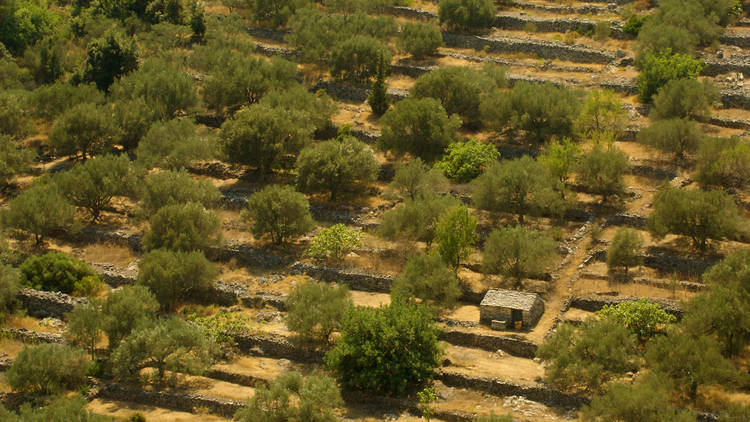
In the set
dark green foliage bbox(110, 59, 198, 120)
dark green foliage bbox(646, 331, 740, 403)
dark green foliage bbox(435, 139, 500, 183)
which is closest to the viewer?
dark green foliage bbox(646, 331, 740, 403)

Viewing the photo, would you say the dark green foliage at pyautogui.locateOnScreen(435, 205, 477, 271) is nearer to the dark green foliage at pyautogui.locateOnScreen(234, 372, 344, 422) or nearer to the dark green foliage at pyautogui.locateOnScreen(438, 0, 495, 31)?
the dark green foliage at pyautogui.locateOnScreen(234, 372, 344, 422)

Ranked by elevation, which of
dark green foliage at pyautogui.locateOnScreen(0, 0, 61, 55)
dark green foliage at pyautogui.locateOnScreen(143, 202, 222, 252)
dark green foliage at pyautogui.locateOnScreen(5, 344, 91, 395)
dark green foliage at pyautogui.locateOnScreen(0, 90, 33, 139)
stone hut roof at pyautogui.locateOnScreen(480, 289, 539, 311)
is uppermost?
dark green foliage at pyautogui.locateOnScreen(0, 0, 61, 55)

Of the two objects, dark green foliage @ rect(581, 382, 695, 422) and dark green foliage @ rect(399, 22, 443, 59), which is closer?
dark green foliage @ rect(581, 382, 695, 422)

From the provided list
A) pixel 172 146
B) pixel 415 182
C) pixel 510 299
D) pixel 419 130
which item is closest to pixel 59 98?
pixel 172 146

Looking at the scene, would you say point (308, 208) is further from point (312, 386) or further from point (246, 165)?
point (312, 386)

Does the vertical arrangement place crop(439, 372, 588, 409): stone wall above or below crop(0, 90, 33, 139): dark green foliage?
below

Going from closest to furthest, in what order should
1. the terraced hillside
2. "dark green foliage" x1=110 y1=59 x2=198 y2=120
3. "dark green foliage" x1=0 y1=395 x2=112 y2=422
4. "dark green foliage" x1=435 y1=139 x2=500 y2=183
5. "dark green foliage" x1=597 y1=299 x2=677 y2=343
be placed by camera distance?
"dark green foliage" x1=0 y1=395 x2=112 y2=422 < the terraced hillside < "dark green foliage" x1=597 y1=299 x2=677 y2=343 < "dark green foliage" x1=435 y1=139 x2=500 y2=183 < "dark green foliage" x1=110 y1=59 x2=198 y2=120

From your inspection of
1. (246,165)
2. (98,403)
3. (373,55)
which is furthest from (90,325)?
(373,55)

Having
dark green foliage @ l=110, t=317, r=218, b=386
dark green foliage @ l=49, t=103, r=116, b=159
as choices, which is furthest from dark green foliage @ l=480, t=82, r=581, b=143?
dark green foliage @ l=110, t=317, r=218, b=386
